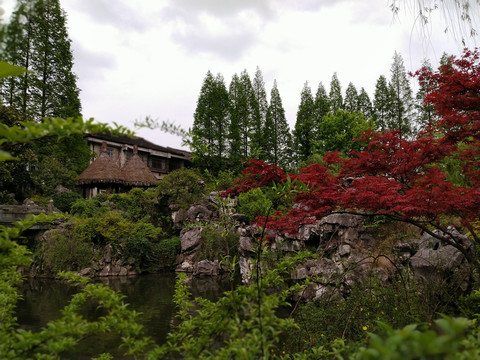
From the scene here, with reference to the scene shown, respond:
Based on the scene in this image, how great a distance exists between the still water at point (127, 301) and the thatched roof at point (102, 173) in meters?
9.15

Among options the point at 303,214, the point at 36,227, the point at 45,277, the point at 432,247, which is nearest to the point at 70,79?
the point at 36,227

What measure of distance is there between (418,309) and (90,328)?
4.53 m

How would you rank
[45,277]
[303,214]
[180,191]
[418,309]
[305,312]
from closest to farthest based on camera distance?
[418,309] < [305,312] < [303,214] < [45,277] < [180,191]

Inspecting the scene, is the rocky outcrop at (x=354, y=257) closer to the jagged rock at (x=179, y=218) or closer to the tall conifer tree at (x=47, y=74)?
the jagged rock at (x=179, y=218)

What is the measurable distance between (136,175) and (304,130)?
16874mm

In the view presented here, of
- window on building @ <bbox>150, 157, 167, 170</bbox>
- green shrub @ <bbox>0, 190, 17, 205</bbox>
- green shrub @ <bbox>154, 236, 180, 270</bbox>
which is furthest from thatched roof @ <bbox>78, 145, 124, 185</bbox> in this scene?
green shrub @ <bbox>154, 236, 180, 270</bbox>

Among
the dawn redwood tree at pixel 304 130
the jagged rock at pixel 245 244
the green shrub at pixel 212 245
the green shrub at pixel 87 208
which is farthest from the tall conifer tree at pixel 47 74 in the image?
the dawn redwood tree at pixel 304 130

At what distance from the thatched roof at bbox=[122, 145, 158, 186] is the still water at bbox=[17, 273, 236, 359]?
975 cm

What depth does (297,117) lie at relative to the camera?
33.6 meters

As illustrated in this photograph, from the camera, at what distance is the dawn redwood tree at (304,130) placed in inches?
1265

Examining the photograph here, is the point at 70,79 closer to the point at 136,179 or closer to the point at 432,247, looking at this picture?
the point at 136,179

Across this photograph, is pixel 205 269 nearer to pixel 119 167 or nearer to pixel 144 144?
pixel 119 167

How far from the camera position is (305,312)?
5.70 metres

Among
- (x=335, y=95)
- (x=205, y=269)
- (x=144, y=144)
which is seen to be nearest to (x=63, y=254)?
(x=205, y=269)
